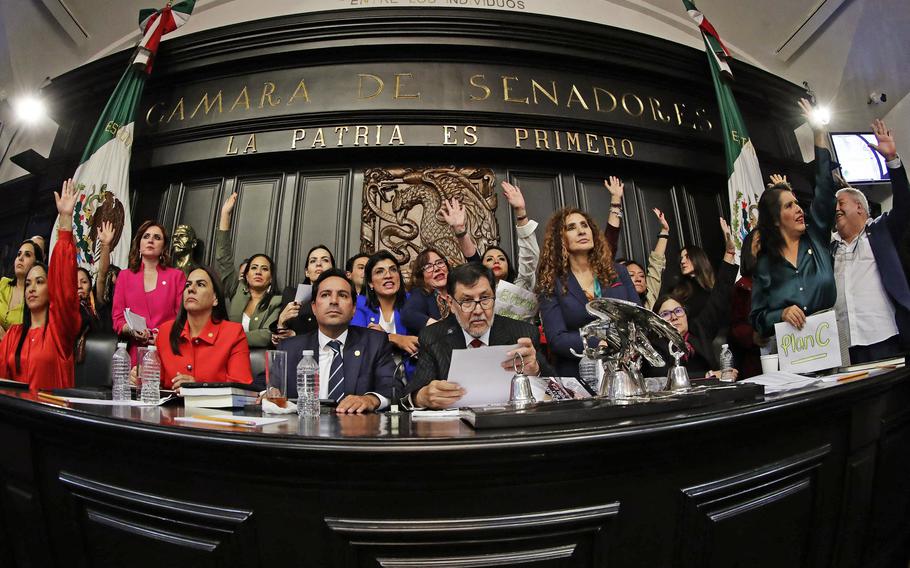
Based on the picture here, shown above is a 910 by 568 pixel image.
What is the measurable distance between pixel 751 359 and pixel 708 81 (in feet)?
11.6

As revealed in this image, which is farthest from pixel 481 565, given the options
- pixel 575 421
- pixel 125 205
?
pixel 125 205

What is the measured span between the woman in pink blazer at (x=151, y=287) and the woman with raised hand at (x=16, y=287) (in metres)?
0.55

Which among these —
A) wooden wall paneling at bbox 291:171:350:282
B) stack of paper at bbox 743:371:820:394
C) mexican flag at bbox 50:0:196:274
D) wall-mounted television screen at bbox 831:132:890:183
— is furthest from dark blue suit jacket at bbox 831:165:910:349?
mexican flag at bbox 50:0:196:274

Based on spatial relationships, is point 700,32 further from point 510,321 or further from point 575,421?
point 575,421

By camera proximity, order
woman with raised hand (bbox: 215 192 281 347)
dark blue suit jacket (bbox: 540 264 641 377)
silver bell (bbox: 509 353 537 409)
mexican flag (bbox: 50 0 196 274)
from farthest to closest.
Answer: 1. mexican flag (bbox: 50 0 196 274)
2. woman with raised hand (bbox: 215 192 281 347)
3. dark blue suit jacket (bbox: 540 264 641 377)
4. silver bell (bbox: 509 353 537 409)

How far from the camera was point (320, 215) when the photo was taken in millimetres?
4695

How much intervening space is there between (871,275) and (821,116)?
2441 mm

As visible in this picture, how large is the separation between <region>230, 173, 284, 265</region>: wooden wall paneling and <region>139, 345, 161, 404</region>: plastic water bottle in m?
3.03

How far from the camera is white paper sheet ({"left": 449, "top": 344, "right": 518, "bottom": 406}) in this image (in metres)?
1.40

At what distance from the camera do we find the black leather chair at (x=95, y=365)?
290cm

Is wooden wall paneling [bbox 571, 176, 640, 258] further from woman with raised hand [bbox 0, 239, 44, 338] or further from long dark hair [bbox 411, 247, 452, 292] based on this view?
woman with raised hand [bbox 0, 239, 44, 338]

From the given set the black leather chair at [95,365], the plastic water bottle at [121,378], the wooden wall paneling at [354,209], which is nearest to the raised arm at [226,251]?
the wooden wall paneling at [354,209]

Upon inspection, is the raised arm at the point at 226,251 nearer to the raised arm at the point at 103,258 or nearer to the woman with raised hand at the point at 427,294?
the raised arm at the point at 103,258

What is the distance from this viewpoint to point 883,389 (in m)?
1.42
